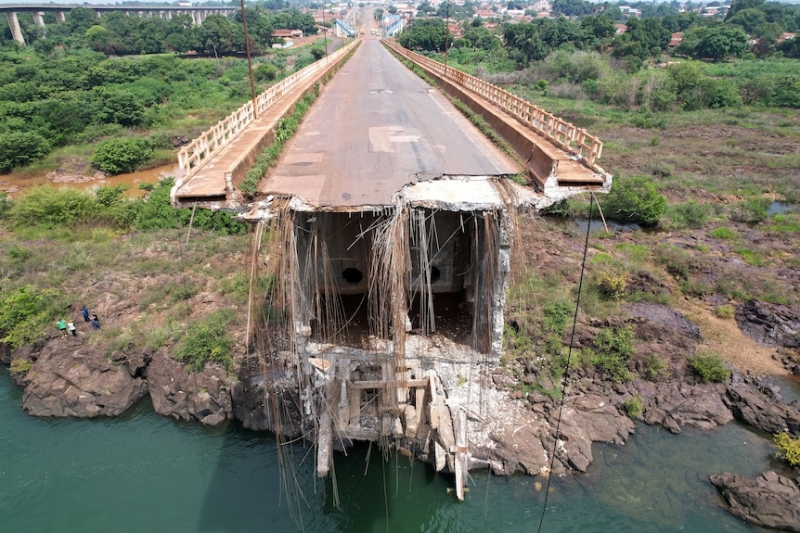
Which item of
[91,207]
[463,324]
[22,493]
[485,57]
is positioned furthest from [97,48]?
[463,324]

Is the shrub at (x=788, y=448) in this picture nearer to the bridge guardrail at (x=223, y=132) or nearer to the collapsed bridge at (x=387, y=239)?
the collapsed bridge at (x=387, y=239)

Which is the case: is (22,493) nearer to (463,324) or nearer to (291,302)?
(291,302)

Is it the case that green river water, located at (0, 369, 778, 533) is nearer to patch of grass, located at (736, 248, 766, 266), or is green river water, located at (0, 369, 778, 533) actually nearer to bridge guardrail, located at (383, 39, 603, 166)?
bridge guardrail, located at (383, 39, 603, 166)

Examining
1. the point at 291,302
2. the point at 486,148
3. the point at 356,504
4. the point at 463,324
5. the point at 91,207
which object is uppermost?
the point at 486,148

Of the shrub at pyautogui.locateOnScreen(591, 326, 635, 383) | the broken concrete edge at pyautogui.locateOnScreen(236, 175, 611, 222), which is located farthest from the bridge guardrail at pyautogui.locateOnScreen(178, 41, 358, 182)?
the shrub at pyautogui.locateOnScreen(591, 326, 635, 383)

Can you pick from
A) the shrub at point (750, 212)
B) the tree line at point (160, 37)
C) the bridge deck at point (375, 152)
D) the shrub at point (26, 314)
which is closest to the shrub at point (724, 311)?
the shrub at point (750, 212)

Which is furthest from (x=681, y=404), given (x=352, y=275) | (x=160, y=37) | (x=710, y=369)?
(x=160, y=37)
